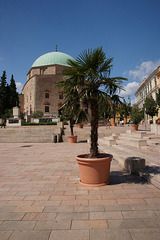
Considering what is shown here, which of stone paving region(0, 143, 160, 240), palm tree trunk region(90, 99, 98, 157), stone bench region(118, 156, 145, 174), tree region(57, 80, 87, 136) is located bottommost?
stone paving region(0, 143, 160, 240)

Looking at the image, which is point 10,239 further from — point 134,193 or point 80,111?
point 80,111

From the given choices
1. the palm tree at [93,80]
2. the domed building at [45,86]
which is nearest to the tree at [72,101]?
the palm tree at [93,80]

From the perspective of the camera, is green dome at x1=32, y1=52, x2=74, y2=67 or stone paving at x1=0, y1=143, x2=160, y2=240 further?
green dome at x1=32, y1=52, x2=74, y2=67

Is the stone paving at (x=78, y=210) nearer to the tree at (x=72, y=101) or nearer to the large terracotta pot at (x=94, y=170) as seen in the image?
the large terracotta pot at (x=94, y=170)

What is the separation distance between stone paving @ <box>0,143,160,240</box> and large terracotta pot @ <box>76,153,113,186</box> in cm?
16

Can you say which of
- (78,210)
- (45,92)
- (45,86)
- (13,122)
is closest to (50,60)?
(45,86)

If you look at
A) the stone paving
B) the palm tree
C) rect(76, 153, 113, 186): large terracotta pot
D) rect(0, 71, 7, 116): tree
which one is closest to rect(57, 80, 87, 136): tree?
the palm tree

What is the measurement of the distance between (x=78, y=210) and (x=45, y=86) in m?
47.5

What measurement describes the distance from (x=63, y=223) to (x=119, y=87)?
3.15 m

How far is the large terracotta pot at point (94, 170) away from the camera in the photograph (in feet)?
12.5

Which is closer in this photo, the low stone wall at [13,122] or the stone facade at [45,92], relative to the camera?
the low stone wall at [13,122]

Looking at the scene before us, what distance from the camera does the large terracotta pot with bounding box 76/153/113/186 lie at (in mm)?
3812

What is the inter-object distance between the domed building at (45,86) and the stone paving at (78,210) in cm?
4259

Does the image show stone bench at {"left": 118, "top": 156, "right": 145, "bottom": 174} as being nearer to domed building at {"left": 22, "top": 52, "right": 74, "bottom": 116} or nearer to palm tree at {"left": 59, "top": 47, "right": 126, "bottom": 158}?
palm tree at {"left": 59, "top": 47, "right": 126, "bottom": 158}
